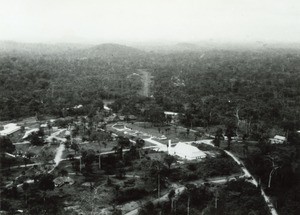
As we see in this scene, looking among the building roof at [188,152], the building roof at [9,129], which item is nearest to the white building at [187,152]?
the building roof at [188,152]

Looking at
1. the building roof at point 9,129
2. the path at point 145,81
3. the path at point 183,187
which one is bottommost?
the path at point 145,81

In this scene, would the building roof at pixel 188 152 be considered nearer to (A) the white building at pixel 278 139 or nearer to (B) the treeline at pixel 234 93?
(A) the white building at pixel 278 139

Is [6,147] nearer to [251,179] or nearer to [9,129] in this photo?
[9,129]

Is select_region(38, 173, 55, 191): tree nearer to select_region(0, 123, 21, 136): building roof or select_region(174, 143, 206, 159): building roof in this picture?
select_region(174, 143, 206, 159): building roof

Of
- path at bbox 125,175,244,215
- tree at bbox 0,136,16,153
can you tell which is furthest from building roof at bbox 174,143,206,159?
tree at bbox 0,136,16,153

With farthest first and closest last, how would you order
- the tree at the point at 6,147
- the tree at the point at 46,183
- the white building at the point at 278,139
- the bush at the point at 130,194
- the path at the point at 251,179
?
the white building at the point at 278,139 < the tree at the point at 6,147 < the tree at the point at 46,183 < the bush at the point at 130,194 < the path at the point at 251,179

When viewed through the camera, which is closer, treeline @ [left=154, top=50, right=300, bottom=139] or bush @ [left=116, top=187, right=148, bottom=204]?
bush @ [left=116, top=187, right=148, bottom=204]

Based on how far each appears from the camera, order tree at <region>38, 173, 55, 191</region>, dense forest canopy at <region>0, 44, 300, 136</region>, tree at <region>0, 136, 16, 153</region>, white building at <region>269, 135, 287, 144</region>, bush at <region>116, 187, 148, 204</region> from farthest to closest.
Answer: dense forest canopy at <region>0, 44, 300, 136</region> < white building at <region>269, 135, 287, 144</region> < tree at <region>0, 136, 16, 153</region> < tree at <region>38, 173, 55, 191</region> < bush at <region>116, 187, 148, 204</region>
